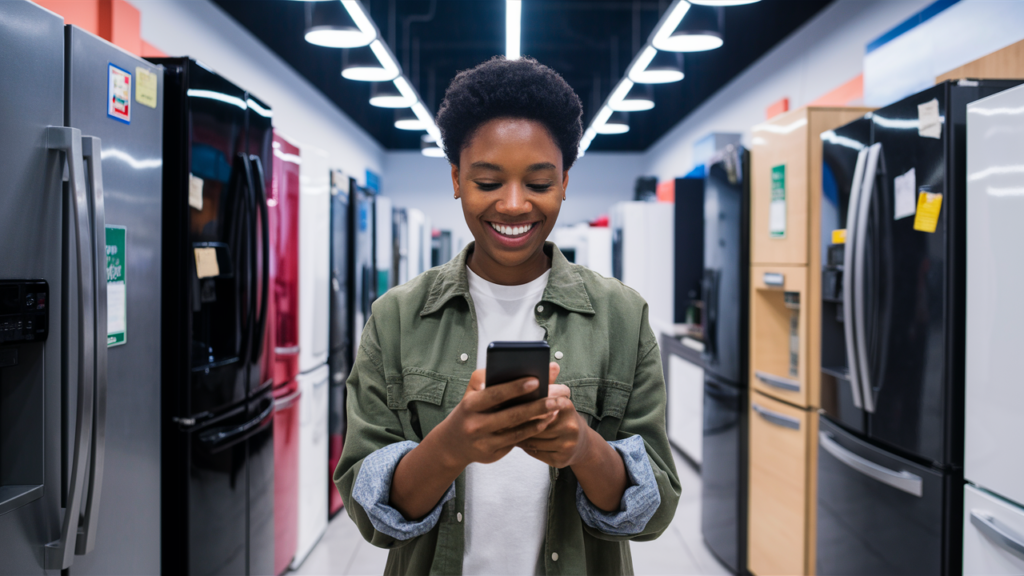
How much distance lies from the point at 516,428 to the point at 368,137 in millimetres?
10278

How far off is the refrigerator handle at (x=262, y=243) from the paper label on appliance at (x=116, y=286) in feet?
2.13

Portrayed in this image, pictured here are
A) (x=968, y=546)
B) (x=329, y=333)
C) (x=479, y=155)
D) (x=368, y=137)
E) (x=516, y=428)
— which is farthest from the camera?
(x=368, y=137)

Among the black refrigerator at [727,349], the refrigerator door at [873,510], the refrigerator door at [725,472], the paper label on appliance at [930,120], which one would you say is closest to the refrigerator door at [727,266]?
the black refrigerator at [727,349]

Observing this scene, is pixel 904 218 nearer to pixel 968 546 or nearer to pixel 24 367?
pixel 968 546

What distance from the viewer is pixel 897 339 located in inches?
76.9

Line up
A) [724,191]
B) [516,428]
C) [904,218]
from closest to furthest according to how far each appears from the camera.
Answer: [516,428] → [904,218] → [724,191]

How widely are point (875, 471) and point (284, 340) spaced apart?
8.41ft

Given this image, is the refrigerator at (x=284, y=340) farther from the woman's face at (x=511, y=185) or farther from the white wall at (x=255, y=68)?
the woman's face at (x=511, y=185)

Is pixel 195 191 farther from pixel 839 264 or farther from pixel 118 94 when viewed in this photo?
pixel 839 264

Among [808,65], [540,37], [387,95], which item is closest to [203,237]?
[387,95]

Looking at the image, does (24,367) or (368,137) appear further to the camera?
(368,137)

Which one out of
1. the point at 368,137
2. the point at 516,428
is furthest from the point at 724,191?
the point at 368,137

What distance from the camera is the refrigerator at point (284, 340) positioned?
271 centimetres

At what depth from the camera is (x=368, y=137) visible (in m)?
10.3
